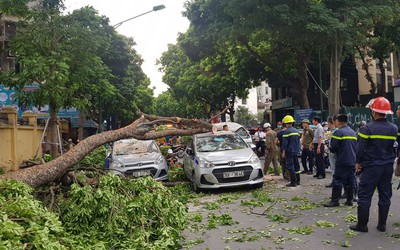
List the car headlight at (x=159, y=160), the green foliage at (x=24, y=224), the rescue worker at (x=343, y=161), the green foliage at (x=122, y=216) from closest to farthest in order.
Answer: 1. the green foliage at (x=24, y=224)
2. the green foliage at (x=122, y=216)
3. the rescue worker at (x=343, y=161)
4. the car headlight at (x=159, y=160)

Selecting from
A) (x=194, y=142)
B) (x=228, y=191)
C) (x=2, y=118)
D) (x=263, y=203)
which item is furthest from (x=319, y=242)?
(x=2, y=118)

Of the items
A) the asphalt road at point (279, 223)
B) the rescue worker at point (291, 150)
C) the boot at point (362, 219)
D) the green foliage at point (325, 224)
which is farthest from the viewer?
the rescue worker at point (291, 150)

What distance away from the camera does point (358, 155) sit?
5.95 meters

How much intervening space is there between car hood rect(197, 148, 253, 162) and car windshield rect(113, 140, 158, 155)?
237 centimetres

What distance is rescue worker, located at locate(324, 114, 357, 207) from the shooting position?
745cm

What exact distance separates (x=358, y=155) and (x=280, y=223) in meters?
1.66

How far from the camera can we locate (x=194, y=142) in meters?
11.1

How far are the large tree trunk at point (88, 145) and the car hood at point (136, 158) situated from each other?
2.92 metres

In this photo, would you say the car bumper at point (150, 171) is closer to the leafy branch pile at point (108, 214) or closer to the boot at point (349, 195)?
the leafy branch pile at point (108, 214)

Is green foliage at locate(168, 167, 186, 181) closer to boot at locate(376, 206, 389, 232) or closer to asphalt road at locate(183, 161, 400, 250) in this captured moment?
asphalt road at locate(183, 161, 400, 250)

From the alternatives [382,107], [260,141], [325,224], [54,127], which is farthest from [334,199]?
[54,127]

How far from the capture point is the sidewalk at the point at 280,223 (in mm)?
5520

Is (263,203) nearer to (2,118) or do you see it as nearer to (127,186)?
(127,186)

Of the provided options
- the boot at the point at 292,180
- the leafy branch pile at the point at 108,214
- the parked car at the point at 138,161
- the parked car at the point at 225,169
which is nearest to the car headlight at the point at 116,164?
the parked car at the point at 138,161
